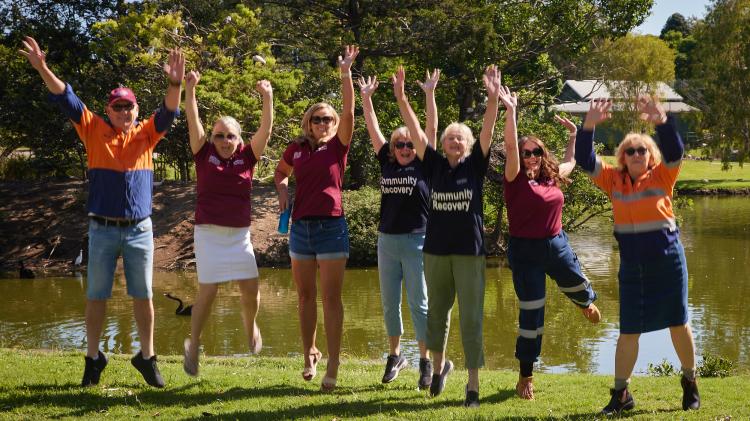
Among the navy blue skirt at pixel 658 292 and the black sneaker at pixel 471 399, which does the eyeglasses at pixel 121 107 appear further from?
the navy blue skirt at pixel 658 292

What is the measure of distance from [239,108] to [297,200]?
46.2 feet

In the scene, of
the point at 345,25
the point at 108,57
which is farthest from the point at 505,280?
the point at 108,57

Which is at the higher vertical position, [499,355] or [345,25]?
[345,25]

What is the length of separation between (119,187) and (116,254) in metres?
0.52

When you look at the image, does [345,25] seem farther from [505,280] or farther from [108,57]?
[505,280]

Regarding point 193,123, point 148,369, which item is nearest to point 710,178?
point 193,123

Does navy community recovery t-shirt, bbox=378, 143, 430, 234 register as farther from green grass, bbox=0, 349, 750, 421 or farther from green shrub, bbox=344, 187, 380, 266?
green shrub, bbox=344, 187, 380, 266

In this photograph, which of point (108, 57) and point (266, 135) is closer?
point (266, 135)

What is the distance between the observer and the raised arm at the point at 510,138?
628 centimetres

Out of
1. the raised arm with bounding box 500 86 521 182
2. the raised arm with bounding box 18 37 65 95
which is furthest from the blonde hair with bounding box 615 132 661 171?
the raised arm with bounding box 18 37 65 95

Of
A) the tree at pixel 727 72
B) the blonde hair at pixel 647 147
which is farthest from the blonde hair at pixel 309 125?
the tree at pixel 727 72

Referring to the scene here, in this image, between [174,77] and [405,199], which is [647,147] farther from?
[174,77]

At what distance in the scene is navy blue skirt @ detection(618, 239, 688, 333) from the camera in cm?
611

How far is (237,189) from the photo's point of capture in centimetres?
683
